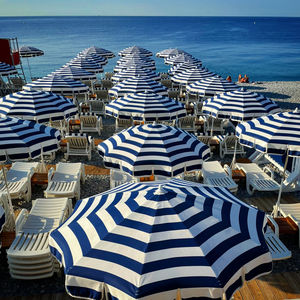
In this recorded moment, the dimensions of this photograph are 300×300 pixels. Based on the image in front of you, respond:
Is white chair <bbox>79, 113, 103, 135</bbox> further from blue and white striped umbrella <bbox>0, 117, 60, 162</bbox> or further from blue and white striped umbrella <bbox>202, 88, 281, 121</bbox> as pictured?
blue and white striped umbrella <bbox>0, 117, 60, 162</bbox>

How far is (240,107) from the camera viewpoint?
9.57 m

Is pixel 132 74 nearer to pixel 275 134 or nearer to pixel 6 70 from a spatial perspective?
pixel 6 70

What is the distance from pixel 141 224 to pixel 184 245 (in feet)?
1.83

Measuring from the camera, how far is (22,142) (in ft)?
18.7

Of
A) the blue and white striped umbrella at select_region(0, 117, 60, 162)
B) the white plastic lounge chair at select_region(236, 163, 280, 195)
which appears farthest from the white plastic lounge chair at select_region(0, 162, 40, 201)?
the white plastic lounge chair at select_region(236, 163, 280, 195)

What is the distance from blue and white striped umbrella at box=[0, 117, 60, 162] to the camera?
5.61 metres

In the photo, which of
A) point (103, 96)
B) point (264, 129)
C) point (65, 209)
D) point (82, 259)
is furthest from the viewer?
point (103, 96)

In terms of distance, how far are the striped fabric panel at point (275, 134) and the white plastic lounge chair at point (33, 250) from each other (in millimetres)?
4525

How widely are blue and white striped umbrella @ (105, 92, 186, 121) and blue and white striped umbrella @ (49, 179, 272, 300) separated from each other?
5737 millimetres

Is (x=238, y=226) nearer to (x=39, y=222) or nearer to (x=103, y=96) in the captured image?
(x=39, y=222)

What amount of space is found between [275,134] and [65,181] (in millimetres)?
5211

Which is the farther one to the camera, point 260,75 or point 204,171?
point 260,75

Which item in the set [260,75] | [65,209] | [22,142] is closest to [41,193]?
[65,209]

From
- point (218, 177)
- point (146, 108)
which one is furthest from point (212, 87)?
point (218, 177)
